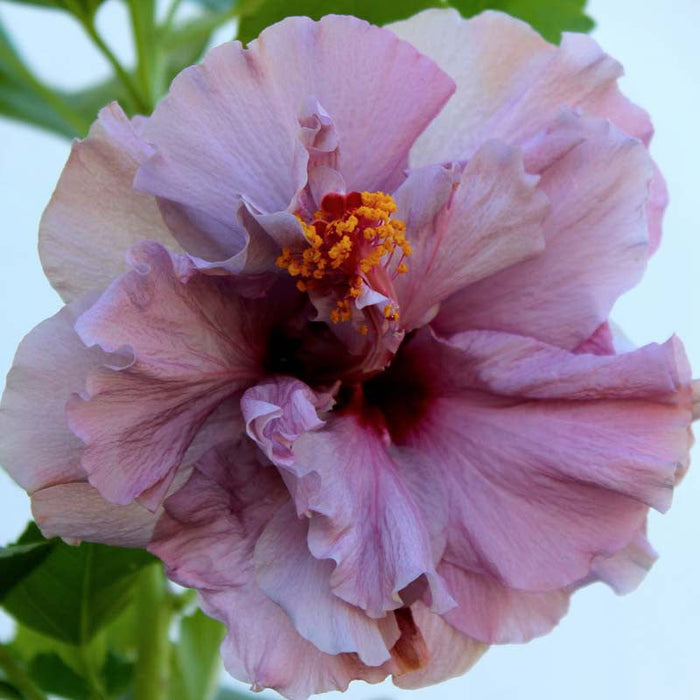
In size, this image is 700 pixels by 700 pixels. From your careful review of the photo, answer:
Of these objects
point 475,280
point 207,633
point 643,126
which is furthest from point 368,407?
point 207,633

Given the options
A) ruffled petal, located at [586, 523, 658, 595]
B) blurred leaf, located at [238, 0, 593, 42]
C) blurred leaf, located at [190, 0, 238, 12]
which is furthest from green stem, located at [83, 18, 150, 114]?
ruffled petal, located at [586, 523, 658, 595]

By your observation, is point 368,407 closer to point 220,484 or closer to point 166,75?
point 220,484

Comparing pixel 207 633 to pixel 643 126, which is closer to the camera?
pixel 643 126

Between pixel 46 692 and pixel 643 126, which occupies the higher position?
pixel 643 126

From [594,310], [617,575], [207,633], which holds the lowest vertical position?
[207,633]

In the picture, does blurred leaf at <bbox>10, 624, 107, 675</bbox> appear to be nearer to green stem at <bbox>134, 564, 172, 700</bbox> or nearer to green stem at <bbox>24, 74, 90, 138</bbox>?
green stem at <bbox>134, 564, 172, 700</bbox>

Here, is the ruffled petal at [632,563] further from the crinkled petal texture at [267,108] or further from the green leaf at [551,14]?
the green leaf at [551,14]

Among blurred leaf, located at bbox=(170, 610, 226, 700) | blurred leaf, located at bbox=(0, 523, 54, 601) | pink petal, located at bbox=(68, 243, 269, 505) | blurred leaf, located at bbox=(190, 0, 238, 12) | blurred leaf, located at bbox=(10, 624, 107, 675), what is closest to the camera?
pink petal, located at bbox=(68, 243, 269, 505)
